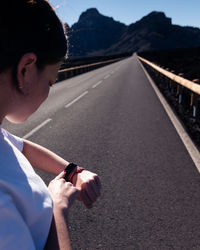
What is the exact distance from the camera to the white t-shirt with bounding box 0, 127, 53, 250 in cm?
67

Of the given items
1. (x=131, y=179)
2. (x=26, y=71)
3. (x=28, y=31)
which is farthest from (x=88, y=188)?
(x=131, y=179)

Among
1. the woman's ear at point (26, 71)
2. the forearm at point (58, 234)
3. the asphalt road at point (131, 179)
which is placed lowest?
the asphalt road at point (131, 179)

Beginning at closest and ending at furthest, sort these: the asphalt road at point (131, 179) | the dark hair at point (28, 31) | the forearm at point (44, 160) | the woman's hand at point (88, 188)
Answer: the dark hair at point (28, 31), the woman's hand at point (88, 188), the forearm at point (44, 160), the asphalt road at point (131, 179)

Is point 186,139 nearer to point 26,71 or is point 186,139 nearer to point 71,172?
point 71,172

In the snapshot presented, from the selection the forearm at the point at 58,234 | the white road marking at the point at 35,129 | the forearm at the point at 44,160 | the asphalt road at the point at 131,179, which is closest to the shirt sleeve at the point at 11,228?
the forearm at the point at 58,234

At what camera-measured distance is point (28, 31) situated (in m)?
0.80

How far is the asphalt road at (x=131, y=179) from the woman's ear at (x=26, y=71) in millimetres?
1919

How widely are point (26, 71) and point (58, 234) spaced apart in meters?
0.57

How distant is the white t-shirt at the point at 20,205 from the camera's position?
0.67 m

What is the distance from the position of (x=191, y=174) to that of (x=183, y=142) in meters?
1.52

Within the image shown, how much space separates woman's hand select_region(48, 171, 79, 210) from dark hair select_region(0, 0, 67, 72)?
496 mm

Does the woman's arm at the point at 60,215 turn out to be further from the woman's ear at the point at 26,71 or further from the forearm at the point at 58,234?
the woman's ear at the point at 26,71

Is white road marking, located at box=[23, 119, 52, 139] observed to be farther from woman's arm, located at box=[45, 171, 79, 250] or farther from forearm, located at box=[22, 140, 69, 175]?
woman's arm, located at box=[45, 171, 79, 250]

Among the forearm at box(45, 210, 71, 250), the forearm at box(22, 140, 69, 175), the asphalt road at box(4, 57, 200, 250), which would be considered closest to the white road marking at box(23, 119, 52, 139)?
the asphalt road at box(4, 57, 200, 250)
